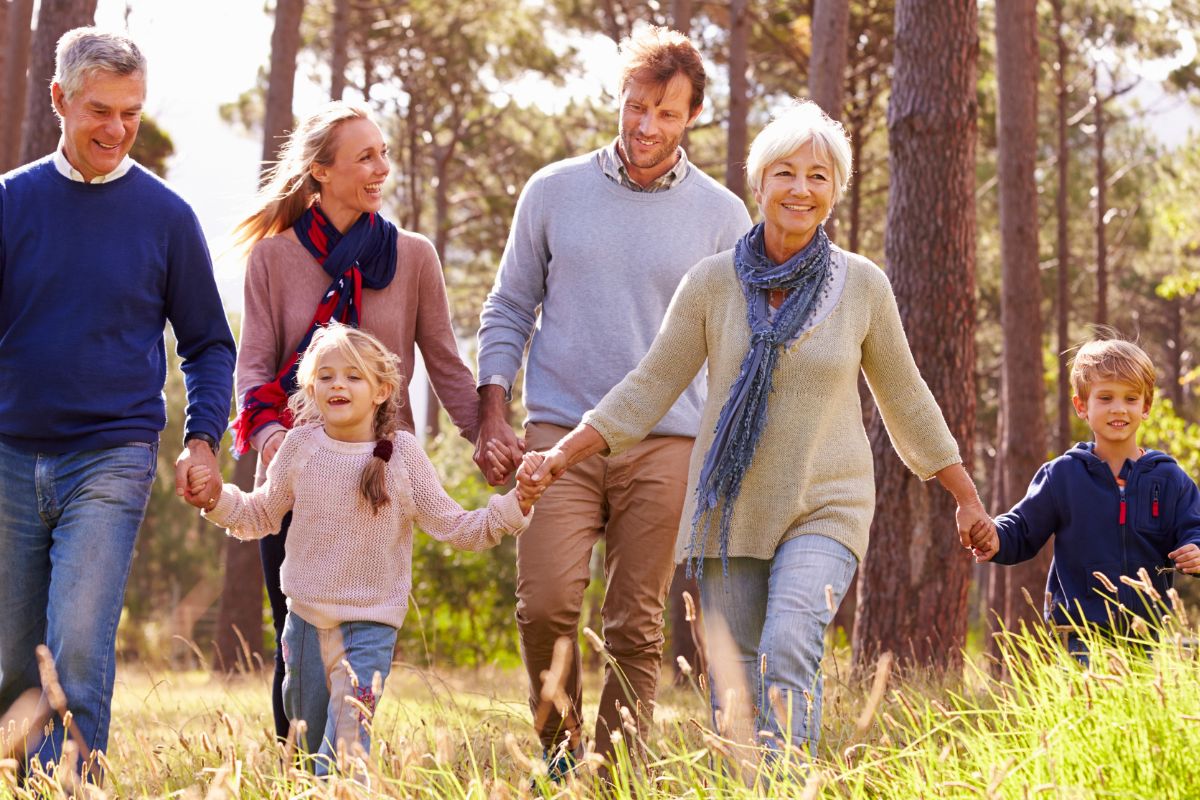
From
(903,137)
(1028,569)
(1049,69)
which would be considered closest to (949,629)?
(903,137)

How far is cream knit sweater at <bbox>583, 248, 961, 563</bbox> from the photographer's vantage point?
430cm

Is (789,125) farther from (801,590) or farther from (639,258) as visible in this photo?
(801,590)

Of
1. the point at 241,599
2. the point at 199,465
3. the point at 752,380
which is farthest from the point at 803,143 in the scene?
the point at 241,599

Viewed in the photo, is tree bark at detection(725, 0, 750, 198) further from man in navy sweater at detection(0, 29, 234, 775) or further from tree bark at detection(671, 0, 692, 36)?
man in navy sweater at detection(0, 29, 234, 775)

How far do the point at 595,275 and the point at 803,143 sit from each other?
113 cm

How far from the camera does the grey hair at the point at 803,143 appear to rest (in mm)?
4340

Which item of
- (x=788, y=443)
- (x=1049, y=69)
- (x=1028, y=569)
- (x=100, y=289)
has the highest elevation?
(x=1049, y=69)

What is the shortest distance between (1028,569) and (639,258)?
11.1 m

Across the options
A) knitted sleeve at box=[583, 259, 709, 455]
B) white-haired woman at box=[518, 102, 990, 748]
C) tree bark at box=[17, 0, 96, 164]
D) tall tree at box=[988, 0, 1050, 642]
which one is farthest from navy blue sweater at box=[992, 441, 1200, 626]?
tall tree at box=[988, 0, 1050, 642]

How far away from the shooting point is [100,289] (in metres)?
4.49

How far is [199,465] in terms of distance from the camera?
4.47 m

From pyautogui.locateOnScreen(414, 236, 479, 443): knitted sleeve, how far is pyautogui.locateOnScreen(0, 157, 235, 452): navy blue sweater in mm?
821

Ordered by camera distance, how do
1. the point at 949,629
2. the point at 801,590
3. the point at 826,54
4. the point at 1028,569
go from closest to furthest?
the point at 801,590 → the point at 949,629 → the point at 826,54 → the point at 1028,569

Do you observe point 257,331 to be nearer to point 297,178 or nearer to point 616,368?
point 297,178
